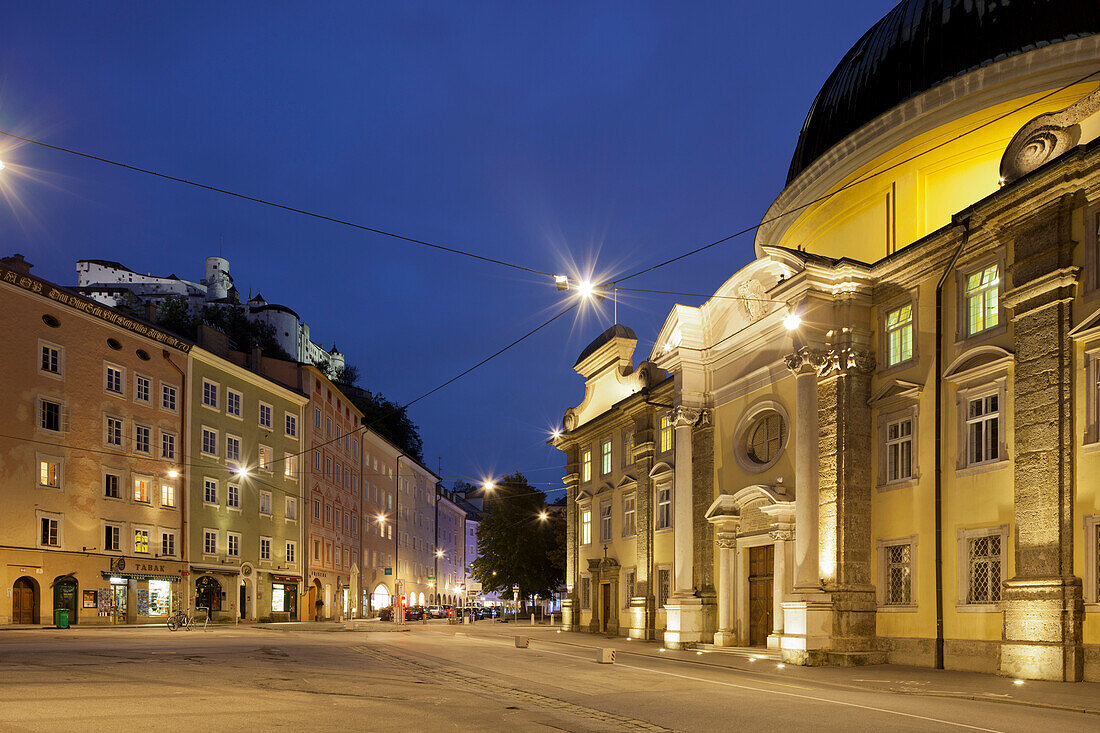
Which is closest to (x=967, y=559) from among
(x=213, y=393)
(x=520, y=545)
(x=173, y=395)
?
(x=173, y=395)

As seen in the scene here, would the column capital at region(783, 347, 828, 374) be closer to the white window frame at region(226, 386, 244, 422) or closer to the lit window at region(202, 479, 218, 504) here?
the lit window at region(202, 479, 218, 504)

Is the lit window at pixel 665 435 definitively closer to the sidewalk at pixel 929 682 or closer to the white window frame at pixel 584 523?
the white window frame at pixel 584 523

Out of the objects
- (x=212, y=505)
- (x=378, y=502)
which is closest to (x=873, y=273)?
(x=212, y=505)

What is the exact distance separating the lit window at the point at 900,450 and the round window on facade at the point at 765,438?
3772 mm

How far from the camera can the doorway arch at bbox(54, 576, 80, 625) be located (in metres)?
38.3

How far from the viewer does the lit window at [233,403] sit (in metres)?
49.8

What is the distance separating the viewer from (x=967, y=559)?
19.4 m

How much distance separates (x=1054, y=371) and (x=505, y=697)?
11.7m

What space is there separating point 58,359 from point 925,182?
34320 millimetres

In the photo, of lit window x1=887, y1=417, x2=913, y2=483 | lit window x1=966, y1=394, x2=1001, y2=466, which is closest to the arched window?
lit window x1=887, y1=417, x2=913, y2=483

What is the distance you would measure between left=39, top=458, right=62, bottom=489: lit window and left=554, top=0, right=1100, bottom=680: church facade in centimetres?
2539

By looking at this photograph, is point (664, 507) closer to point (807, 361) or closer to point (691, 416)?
point (691, 416)

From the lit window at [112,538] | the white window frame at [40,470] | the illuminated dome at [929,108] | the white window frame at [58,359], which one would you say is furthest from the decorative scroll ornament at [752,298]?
the lit window at [112,538]

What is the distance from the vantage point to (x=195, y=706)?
11625 mm
